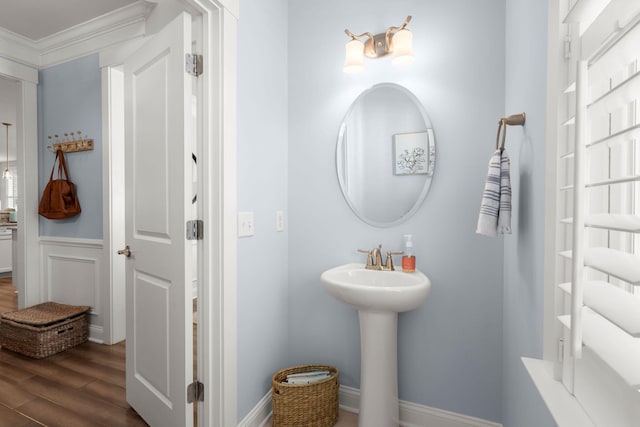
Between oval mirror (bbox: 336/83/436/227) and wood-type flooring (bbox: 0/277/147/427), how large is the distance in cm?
173

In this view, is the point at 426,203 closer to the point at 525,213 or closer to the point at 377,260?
the point at 377,260

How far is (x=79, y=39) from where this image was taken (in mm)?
2748

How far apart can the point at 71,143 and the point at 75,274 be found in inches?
45.2

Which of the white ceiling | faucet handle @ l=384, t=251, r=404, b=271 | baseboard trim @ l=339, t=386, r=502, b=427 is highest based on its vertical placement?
the white ceiling

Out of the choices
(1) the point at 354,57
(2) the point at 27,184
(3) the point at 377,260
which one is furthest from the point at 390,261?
(2) the point at 27,184

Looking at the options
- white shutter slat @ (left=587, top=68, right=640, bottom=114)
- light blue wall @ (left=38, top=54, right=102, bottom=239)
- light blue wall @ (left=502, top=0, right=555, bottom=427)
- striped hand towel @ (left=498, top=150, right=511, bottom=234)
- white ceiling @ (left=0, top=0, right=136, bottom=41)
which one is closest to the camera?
white shutter slat @ (left=587, top=68, right=640, bottom=114)

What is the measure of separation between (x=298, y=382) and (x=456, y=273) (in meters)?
0.98

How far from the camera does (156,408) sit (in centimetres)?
160

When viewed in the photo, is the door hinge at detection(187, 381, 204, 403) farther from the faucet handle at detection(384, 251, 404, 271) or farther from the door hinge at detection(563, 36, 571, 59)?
the door hinge at detection(563, 36, 571, 59)

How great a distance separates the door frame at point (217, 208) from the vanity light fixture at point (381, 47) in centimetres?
58

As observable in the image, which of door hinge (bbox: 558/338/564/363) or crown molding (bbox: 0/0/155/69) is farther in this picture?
crown molding (bbox: 0/0/155/69)

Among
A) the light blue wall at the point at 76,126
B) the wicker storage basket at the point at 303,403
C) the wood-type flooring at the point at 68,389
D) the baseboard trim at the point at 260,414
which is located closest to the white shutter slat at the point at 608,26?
the wicker storage basket at the point at 303,403

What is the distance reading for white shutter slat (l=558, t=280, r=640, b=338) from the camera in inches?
17.7

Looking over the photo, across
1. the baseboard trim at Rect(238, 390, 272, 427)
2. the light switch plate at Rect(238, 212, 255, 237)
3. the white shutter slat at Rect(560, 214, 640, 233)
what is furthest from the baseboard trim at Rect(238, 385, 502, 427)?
the white shutter slat at Rect(560, 214, 640, 233)
